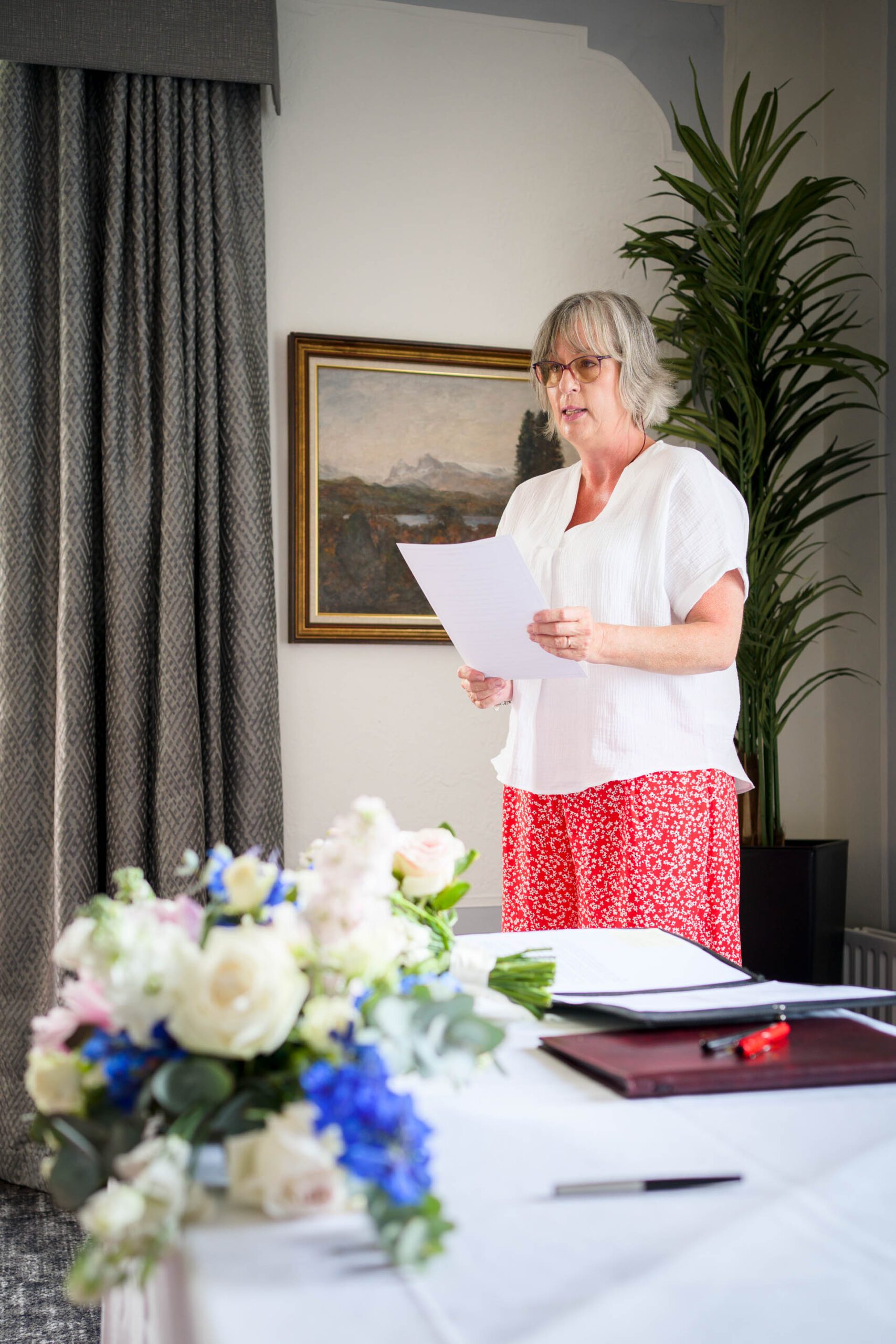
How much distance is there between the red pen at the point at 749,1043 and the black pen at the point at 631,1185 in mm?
198

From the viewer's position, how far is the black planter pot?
2.50m

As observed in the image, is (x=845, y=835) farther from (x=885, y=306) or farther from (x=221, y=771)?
(x=221, y=771)

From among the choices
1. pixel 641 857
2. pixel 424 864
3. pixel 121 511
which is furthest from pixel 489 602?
pixel 121 511

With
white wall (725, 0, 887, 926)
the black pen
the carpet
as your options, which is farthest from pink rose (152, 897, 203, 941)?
white wall (725, 0, 887, 926)

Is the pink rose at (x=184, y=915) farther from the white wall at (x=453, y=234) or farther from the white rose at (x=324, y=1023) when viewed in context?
the white wall at (x=453, y=234)

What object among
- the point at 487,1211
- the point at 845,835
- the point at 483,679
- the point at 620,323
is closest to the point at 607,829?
the point at 483,679

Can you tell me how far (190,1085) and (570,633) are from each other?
1.04m

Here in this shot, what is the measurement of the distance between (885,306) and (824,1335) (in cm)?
290

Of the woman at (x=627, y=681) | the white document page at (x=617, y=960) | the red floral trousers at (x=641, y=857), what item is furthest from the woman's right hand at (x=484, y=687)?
the white document page at (x=617, y=960)

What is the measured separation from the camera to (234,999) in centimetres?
56

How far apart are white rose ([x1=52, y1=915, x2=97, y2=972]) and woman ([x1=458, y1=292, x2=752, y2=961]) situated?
3.32ft

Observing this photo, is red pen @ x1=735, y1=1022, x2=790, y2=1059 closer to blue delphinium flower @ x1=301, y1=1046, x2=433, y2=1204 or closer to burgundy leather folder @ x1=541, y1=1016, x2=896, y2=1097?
burgundy leather folder @ x1=541, y1=1016, x2=896, y2=1097

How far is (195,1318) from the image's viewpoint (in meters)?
0.52

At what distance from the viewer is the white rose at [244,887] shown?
2.12 feet
